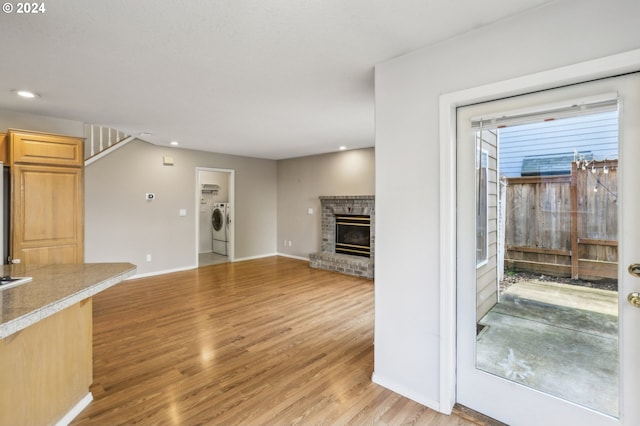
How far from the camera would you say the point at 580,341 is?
163 cm

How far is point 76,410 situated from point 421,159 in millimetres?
2669

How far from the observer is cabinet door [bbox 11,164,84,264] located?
285cm

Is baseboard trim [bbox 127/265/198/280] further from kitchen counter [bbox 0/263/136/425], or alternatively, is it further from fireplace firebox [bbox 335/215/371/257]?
kitchen counter [bbox 0/263/136/425]

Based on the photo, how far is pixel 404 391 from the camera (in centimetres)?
206

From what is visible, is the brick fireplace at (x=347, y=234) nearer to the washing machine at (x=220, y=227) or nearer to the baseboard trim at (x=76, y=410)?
the washing machine at (x=220, y=227)

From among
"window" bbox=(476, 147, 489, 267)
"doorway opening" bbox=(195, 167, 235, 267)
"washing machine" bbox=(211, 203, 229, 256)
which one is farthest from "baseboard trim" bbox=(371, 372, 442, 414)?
"washing machine" bbox=(211, 203, 229, 256)

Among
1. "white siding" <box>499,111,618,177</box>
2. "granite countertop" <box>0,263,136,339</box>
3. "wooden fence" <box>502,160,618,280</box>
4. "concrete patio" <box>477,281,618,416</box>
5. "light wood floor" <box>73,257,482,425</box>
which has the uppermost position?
"white siding" <box>499,111,618,177</box>

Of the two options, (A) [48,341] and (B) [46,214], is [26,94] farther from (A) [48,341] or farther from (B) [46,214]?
(A) [48,341]

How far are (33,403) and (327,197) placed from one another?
5198mm

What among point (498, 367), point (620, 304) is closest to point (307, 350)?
point (498, 367)

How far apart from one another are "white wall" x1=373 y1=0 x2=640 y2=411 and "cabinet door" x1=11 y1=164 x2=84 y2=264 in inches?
125

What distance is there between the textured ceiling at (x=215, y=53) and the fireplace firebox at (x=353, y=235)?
8.77 ft

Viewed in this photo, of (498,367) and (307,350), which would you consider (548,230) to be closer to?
(498,367)

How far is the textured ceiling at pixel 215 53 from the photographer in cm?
159
